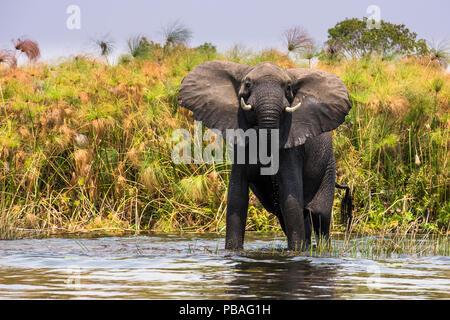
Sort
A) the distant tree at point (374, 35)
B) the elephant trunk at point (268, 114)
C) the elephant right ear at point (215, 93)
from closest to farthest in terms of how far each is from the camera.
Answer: the elephant trunk at point (268, 114) < the elephant right ear at point (215, 93) < the distant tree at point (374, 35)

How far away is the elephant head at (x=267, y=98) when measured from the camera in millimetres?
9836

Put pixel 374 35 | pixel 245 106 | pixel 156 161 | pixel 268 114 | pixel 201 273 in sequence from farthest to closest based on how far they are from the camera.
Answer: pixel 374 35
pixel 156 161
pixel 245 106
pixel 268 114
pixel 201 273

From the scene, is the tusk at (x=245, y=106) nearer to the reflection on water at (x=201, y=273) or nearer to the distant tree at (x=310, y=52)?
the reflection on water at (x=201, y=273)

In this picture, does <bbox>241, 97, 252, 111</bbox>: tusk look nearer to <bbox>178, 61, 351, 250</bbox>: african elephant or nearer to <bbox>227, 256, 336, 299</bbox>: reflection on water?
<bbox>178, 61, 351, 250</bbox>: african elephant

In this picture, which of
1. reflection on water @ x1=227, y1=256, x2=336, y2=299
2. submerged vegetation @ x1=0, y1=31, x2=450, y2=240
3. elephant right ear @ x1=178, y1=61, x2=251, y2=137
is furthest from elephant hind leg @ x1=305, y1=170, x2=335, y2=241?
submerged vegetation @ x1=0, y1=31, x2=450, y2=240

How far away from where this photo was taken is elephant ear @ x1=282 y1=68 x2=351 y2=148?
10367mm

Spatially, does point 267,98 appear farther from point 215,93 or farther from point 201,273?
point 201,273

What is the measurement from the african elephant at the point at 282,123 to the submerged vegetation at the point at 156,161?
2.85m

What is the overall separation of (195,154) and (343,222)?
110 inches

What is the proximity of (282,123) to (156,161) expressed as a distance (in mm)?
4546

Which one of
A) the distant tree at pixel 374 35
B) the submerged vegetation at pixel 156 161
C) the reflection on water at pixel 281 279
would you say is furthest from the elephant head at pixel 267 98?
the distant tree at pixel 374 35

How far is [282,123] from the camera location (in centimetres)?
1014

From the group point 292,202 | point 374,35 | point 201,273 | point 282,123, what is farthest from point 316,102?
point 374,35

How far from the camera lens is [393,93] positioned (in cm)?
1504
